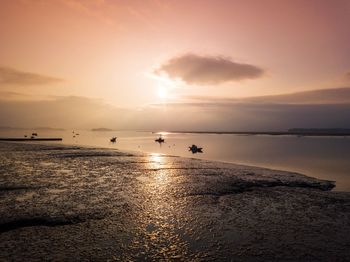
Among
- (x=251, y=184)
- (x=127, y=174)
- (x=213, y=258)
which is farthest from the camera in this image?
(x=127, y=174)

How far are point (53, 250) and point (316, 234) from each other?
28.6ft

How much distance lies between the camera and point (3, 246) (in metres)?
8.20

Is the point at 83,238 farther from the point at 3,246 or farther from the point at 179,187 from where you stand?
the point at 179,187

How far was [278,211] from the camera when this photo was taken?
42.2 feet

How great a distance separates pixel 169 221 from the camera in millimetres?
11023

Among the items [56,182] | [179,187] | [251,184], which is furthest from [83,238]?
[251,184]

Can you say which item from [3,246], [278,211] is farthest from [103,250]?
[278,211]

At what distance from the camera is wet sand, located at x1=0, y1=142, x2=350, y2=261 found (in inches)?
324

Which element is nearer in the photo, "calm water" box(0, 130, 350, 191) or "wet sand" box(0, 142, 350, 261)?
"wet sand" box(0, 142, 350, 261)

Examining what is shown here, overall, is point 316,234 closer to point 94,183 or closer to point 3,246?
point 3,246

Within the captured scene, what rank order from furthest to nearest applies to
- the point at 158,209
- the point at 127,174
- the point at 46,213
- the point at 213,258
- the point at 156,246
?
the point at 127,174, the point at 158,209, the point at 46,213, the point at 156,246, the point at 213,258

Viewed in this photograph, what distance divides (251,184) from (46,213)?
1309 cm

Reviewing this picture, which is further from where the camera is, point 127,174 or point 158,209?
point 127,174

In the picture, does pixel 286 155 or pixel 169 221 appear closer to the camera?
pixel 169 221
